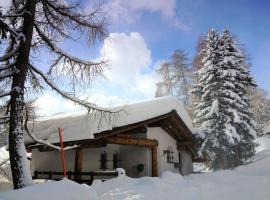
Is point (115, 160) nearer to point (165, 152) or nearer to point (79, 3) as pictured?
point (165, 152)

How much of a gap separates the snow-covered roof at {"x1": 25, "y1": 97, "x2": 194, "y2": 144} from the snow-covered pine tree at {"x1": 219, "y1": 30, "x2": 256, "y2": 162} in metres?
6.00

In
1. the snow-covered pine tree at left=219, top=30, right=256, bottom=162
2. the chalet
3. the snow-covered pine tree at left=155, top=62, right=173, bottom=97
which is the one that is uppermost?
the snow-covered pine tree at left=155, top=62, right=173, bottom=97

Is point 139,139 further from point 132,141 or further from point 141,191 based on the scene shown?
point 141,191

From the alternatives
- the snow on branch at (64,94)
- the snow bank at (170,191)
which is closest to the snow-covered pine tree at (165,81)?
the snow bank at (170,191)

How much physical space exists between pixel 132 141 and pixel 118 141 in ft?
3.99

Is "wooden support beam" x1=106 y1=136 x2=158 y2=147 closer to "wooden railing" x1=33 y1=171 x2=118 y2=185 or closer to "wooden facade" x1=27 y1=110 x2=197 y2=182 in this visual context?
"wooden facade" x1=27 y1=110 x2=197 y2=182

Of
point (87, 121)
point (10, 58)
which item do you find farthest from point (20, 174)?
point (87, 121)

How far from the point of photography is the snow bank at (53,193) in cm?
547

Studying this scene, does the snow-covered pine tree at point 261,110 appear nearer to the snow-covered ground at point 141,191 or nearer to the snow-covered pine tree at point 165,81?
the snow-covered pine tree at point 165,81

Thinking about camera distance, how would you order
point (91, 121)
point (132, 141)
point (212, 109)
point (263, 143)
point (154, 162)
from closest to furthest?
point (91, 121), point (132, 141), point (154, 162), point (212, 109), point (263, 143)

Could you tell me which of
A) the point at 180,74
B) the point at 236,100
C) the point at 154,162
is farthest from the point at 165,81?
the point at 154,162

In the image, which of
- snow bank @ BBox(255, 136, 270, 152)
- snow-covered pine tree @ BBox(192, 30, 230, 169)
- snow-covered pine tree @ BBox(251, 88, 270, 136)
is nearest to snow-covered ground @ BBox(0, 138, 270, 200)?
snow-covered pine tree @ BBox(192, 30, 230, 169)

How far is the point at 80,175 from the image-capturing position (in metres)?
13.8

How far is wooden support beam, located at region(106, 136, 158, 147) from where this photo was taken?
47.4 feet
